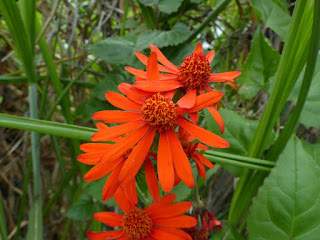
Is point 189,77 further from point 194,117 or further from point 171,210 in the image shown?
point 171,210

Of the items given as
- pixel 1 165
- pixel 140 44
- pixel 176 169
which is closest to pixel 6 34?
pixel 1 165

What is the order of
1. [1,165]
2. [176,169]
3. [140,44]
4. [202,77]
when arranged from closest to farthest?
1. [176,169]
2. [202,77]
3. [140,44]
4. [1,165]

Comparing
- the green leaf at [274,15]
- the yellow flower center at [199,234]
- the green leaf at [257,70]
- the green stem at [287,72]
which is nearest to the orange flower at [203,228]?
the yellow flower center at [199,234]

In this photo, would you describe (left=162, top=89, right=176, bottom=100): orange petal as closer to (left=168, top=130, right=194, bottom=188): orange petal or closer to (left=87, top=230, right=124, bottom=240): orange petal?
(left=168, top=130, right=194, bottom=188): orange petal

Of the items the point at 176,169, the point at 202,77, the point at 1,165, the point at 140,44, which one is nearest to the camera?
the point at 176,169

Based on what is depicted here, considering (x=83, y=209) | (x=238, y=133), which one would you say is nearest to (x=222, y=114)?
(x=238, y=133)

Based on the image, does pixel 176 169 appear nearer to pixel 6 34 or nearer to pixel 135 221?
pixel 135 221

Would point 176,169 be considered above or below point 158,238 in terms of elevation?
above
